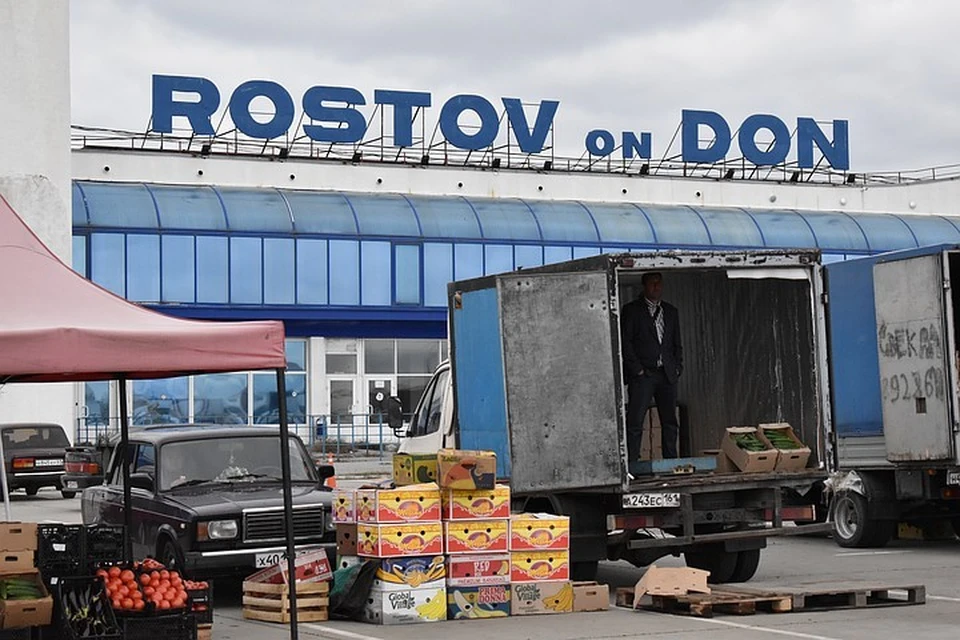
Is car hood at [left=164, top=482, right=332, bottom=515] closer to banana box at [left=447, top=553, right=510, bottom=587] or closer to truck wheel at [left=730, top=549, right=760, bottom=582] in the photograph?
banana box at [left=447, top=553, right=510, bottom=587]

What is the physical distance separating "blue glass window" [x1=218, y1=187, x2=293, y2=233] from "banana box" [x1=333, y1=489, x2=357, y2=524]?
35.9 metres

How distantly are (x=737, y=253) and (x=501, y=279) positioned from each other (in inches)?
89.2

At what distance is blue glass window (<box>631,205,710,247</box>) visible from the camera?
177 feet

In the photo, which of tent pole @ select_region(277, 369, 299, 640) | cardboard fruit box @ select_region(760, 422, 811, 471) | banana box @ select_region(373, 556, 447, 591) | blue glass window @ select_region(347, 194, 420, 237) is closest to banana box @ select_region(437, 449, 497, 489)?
banana box @ select_region(373, 556, 447, 591)

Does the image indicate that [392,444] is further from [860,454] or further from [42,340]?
[42,340]

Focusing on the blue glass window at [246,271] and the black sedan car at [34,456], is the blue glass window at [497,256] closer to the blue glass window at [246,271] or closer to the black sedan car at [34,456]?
the blue glass window at [246,271]

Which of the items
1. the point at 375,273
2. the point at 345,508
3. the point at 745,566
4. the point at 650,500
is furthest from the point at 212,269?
the point at 345,508

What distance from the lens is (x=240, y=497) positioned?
Result: 14.7 meters

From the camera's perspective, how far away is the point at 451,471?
1351 centimetres

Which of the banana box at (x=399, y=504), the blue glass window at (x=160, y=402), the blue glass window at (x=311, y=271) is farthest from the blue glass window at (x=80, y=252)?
the banana box at (x=399, y=504)

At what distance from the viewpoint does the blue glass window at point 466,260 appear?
5159 centimetres

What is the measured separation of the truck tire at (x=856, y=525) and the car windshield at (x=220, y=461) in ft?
23.2

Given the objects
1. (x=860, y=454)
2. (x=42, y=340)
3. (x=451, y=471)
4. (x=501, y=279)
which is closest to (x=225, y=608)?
(x=451, y=471)

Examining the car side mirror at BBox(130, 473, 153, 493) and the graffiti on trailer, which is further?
the graffiti on trailer
